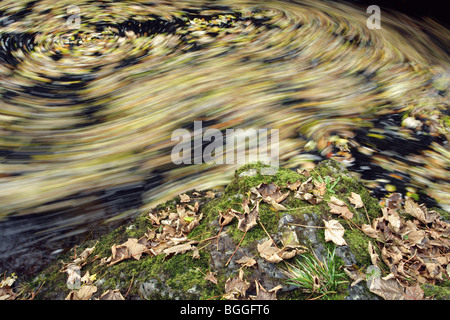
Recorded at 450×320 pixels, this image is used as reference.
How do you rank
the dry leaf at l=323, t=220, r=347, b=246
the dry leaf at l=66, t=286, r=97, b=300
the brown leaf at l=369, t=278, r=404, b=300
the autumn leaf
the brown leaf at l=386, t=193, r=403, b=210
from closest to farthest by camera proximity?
the brown leaf at l=369, t=278, r=404, b=300 → the dry leaf at l=323, t=220, r=347, b=246 → the dry leaf at l=66, t=286, r=97, b=300 → the autumn leaf → the brown leaf at l=386, t=193, r=403, b=210

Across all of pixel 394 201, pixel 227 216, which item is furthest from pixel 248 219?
pixel 394 201

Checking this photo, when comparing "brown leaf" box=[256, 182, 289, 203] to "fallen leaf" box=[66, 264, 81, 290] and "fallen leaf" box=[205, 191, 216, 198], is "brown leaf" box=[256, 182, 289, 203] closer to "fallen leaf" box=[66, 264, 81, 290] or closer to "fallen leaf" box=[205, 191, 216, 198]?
"fallen leaf" box=[205, 191, 216, 198]

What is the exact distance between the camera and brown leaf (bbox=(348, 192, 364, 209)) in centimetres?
252

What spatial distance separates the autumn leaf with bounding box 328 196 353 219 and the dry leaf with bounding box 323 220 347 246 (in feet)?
0.44

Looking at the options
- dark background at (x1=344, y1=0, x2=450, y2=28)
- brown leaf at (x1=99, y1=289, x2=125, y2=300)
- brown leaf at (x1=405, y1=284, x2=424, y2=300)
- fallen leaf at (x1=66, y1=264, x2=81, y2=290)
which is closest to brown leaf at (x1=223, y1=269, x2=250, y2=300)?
brown leaf at (x1=99, y1=289, x2=125, y2=300)

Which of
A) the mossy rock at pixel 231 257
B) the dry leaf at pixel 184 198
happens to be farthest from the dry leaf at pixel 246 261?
the dry leaf at pixel 184 198

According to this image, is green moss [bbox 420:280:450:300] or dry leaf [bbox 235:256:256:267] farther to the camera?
dry leaf [bbox 235:256:256:267]

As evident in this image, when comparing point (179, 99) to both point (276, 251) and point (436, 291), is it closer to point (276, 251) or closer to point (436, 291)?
point (276, 251)

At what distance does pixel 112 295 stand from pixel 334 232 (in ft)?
5.64

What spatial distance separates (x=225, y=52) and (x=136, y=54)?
6.27 ft

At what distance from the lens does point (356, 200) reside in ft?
8.39

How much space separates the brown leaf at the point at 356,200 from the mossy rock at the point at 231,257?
0.14 feet

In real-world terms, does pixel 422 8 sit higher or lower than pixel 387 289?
higher
